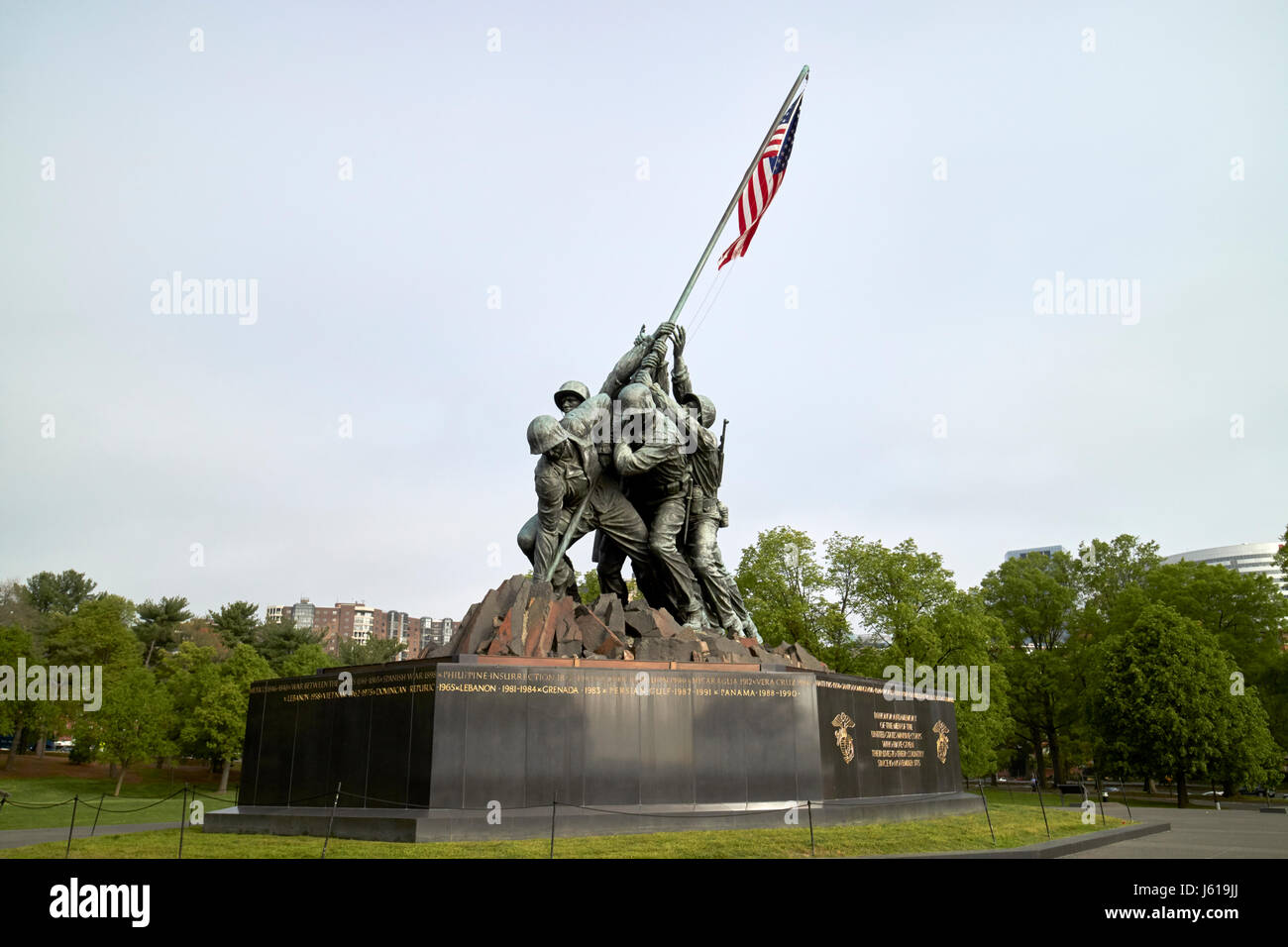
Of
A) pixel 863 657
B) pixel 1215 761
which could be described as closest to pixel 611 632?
pixel 863 657

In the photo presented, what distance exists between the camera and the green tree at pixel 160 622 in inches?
2239

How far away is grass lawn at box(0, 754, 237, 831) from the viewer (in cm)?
2225

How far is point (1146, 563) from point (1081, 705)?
44.2 ft

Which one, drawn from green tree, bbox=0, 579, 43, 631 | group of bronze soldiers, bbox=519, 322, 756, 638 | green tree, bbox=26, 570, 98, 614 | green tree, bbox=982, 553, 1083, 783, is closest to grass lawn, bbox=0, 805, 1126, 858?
group of bronze soldiers, bbox=519, 322, 756, 638

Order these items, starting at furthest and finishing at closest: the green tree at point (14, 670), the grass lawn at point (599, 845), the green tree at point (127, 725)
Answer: the green tree at point (14, 670)
the green tree at point (127, 725)
the grass lawn at point (599, 845)

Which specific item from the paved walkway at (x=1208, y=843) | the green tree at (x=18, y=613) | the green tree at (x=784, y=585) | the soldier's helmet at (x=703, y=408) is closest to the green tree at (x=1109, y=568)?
the green tree at (x=784, y=585)

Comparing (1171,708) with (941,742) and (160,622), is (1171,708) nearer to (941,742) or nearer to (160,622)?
(941,742)

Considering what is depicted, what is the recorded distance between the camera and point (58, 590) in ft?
213

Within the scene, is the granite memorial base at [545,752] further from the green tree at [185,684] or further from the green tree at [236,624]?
the green tree at [236,624]

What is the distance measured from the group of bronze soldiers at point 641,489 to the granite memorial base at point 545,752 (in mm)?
2954

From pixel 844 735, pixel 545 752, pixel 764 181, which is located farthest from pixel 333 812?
pixel 764 181

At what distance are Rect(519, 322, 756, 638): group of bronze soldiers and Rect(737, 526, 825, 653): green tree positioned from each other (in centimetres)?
1754

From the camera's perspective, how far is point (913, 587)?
114 feet
